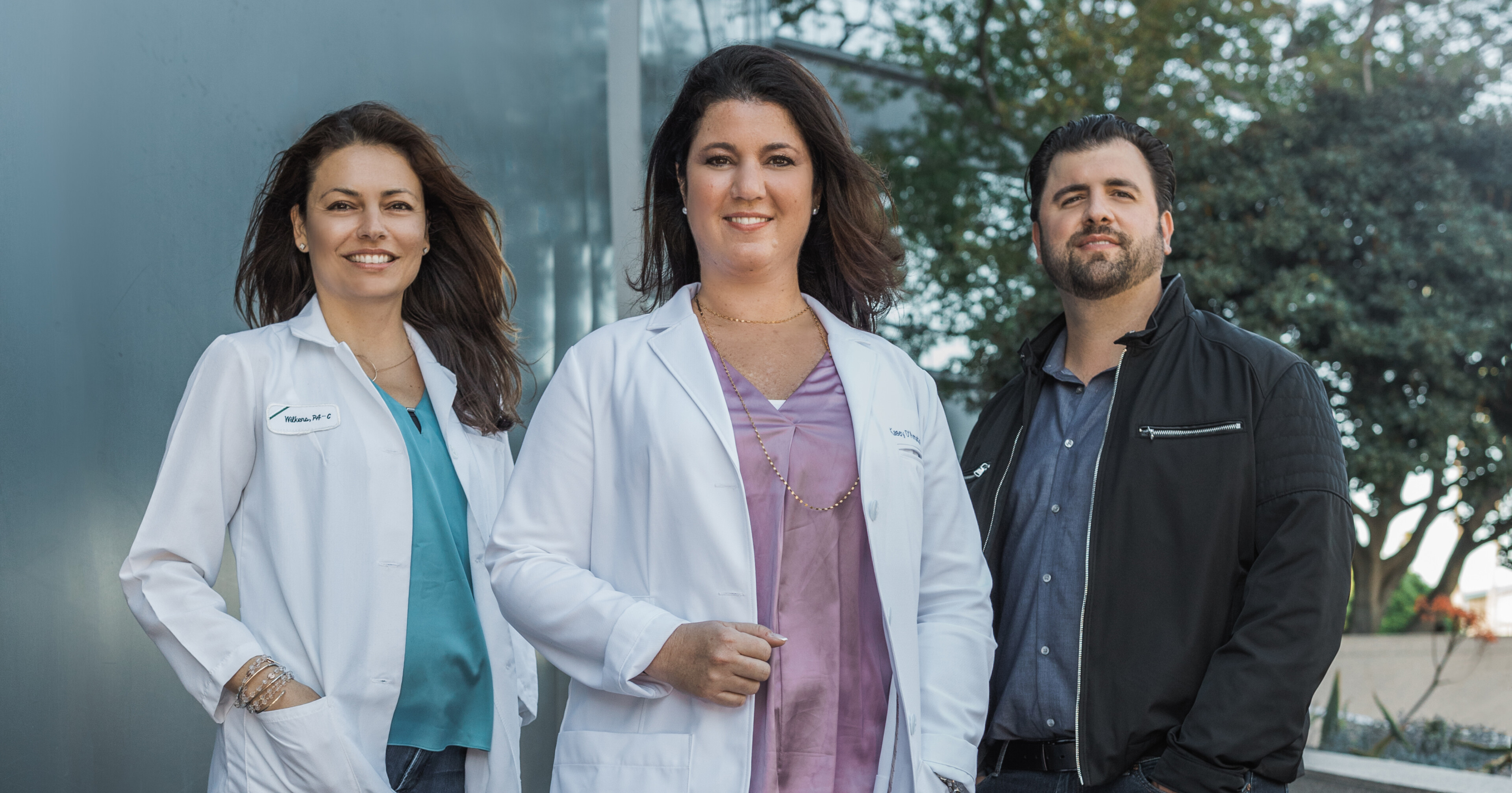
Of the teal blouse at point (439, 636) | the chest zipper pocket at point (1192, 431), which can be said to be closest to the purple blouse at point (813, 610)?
the chest zipper pocket at point (1192, 431)

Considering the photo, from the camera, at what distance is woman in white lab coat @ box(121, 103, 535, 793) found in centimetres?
248

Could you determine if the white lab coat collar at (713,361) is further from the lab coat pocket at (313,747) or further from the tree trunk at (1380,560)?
the tree trunk at (1380,560)

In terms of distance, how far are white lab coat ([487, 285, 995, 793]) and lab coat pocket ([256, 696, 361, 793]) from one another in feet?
2.11

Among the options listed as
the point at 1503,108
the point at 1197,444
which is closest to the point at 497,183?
the point at 1197,444

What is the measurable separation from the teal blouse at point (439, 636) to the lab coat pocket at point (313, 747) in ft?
0.46

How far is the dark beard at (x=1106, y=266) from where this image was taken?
298 cm

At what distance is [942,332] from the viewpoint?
1152 cm

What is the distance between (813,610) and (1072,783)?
2.91ft

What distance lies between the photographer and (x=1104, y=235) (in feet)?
9.82

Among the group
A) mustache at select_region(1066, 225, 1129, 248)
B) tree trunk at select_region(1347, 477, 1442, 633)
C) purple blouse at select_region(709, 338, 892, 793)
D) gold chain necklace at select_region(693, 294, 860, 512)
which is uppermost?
mustache at select_region(1066, 225, 1129, 248)

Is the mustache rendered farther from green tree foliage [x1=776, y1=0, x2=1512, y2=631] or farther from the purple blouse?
green tree foliage [x1=776, y1=0, x2=1512, y2=631]

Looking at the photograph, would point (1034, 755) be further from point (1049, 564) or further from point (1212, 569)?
point (1212, 569)

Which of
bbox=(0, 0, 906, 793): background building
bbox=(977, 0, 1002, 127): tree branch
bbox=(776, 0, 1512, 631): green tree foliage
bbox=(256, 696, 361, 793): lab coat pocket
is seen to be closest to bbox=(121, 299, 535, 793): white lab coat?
bbox=(256, 696, 361, 793): lab coat pocket

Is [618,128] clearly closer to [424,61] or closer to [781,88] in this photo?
[424,61]
